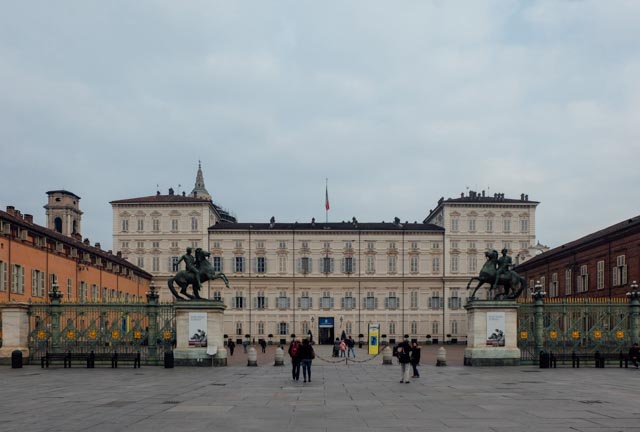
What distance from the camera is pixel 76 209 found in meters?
101

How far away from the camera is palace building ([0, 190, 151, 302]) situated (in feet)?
157

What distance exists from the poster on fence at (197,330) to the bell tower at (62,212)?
68.2 meters

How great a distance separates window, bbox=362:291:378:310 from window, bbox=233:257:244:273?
16018mm

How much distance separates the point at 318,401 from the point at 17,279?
36421 millimetres

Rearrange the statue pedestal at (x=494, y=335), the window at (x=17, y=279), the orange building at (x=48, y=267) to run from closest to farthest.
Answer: the statue pedestal at (x=494, y=335) → the orange building at (x=48, y=267) → the window at (x=17, y=279)

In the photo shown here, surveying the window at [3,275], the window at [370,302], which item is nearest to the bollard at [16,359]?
the window at [3,275]

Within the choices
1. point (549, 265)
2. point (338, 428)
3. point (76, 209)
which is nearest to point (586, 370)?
point (338, 428)

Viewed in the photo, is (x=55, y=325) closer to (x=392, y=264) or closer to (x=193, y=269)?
(x=193, y=269)

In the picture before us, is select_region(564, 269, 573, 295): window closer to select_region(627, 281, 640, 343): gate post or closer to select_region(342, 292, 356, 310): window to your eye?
select_region(627, 281, 640, 343): gate post

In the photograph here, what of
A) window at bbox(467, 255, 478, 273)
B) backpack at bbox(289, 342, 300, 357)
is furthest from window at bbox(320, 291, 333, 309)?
backpack at bbox(289, 342, 300, 357)

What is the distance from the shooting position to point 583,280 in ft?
201

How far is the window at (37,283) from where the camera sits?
52.2 m

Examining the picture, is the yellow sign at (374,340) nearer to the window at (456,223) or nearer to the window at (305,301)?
the window at (305,301)

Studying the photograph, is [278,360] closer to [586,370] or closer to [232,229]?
[586,370]
